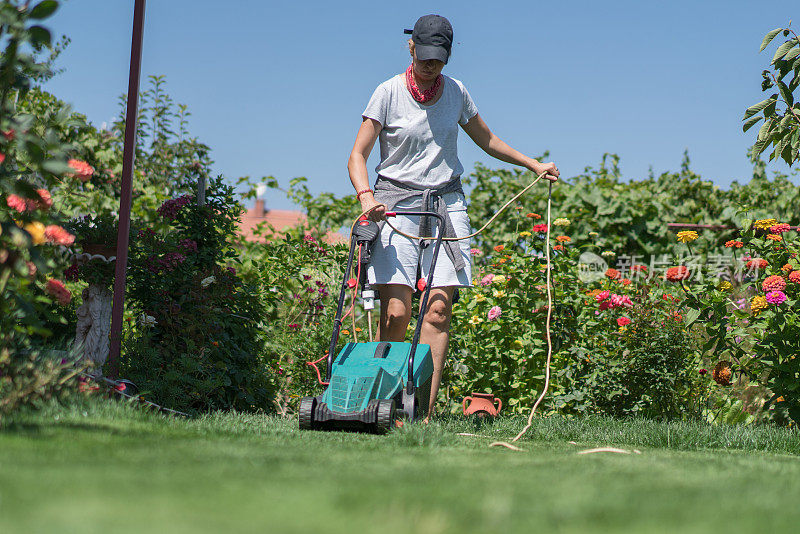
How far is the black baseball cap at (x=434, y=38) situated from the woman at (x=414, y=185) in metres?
0.04

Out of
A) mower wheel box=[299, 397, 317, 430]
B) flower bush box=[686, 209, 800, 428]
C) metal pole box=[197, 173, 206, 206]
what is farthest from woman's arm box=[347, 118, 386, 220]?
flower bush box=[686, 209, 800, 428]

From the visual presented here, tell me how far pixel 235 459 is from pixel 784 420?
12.1 feet

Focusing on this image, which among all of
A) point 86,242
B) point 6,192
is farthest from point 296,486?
point 86,242

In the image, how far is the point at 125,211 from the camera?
410 cm

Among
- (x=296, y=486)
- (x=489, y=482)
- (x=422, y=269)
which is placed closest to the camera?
(x=296, y=486)

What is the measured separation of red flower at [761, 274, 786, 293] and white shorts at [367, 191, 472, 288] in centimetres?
151

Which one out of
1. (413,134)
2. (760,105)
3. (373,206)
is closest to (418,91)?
(413,134)

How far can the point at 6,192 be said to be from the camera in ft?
10.5

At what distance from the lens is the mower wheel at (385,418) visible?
3465 millimetres

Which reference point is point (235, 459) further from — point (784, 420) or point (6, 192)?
point (784, 420)

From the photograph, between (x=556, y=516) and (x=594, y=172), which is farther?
(x=594, y=172)

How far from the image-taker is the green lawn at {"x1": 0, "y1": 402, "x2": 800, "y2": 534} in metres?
1.66

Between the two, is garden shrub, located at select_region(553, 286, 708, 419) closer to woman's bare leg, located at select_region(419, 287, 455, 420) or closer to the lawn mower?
woman's bare leg, located at select_region(419, 287, 455, 420)

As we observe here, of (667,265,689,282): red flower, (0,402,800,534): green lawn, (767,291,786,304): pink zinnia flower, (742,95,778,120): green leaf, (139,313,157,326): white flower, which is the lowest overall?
(0,402,800,534): green lawn
